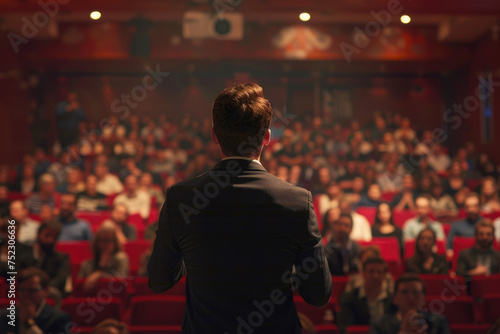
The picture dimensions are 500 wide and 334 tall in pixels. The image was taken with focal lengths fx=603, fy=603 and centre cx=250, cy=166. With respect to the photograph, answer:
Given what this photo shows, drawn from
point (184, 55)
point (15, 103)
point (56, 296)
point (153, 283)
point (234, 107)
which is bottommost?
point (56, 296)

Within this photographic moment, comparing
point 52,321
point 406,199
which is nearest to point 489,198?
point 406,199

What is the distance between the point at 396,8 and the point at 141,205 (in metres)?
3.35

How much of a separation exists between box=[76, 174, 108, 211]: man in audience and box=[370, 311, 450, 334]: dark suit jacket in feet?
11.8

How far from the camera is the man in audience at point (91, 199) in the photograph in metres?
5.82

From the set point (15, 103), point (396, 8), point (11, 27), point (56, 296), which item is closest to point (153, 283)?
point (56, 296)

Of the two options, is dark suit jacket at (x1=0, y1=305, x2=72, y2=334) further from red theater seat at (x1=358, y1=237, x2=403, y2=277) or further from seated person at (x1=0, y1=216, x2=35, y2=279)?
red theater seat at (x1=358, y1=237, x2=403, y2=277)

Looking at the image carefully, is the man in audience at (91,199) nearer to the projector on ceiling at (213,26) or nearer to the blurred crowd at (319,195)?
the blurred crowd at (319,195)

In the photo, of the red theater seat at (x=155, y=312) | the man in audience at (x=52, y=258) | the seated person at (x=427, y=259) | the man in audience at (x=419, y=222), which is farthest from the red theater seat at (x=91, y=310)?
the man in audience at (x=419, y=222)

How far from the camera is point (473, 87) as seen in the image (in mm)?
9227

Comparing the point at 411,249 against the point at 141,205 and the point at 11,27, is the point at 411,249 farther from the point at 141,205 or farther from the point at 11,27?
the point at 11,27

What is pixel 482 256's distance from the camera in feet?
13.4

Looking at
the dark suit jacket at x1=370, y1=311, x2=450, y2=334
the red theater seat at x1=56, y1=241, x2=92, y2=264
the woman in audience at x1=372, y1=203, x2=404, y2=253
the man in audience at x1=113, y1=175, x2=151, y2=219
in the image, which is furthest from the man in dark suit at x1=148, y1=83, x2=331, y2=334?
the man in audience at x1=113, y1=175, x2=151, y2=219

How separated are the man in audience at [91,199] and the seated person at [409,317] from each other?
11.6 feet

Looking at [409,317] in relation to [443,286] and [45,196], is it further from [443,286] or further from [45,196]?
[45,196]
